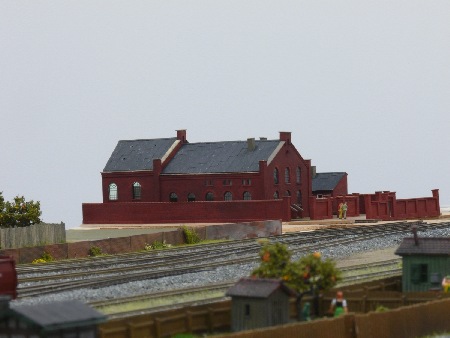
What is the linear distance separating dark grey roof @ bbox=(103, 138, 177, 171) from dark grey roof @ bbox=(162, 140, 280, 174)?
139 cm

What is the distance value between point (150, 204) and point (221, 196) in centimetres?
516

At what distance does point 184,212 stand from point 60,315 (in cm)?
5047

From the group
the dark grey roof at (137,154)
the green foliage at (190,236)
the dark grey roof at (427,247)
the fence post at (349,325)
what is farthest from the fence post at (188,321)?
the dark grey roof at (137,154)

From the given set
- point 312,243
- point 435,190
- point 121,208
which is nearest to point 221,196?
point 121,208

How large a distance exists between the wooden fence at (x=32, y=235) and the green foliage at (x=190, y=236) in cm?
743

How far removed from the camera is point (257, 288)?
25.1 metres

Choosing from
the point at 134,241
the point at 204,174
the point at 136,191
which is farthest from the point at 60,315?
the point at 136,191

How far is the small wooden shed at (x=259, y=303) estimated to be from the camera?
81.8 ft

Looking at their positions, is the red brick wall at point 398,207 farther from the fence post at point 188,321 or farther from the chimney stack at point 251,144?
the fence post at point 188,321

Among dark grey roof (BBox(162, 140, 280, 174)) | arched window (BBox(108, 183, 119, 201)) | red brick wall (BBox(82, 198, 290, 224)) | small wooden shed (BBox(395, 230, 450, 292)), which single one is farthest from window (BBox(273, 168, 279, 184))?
small wooden shed (BBox(395, 230, 450, 292))

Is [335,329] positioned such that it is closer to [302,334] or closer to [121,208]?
[302,334]

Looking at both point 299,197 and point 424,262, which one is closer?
point 424,262

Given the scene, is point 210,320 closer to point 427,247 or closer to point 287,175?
point 427,247

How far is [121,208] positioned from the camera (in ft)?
247
